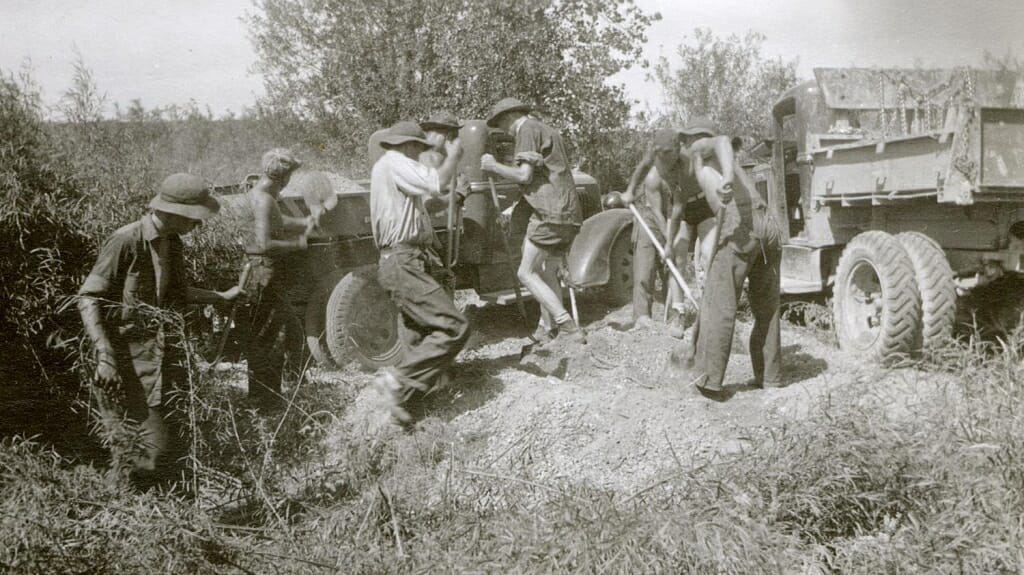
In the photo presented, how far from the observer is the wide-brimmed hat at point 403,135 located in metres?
4.88

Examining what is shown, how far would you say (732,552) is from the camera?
2.85m

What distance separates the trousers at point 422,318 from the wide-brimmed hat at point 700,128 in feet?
6.55

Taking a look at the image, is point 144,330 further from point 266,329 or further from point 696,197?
point 696,197

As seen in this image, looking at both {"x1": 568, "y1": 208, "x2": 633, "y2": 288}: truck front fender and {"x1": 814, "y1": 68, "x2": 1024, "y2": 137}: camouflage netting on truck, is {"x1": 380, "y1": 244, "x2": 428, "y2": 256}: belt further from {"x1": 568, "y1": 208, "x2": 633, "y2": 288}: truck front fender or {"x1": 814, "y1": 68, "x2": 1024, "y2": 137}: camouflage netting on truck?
{"x1": 814, "y1": 68, "x2": 1024, "y2": 137}: camouflage netting on truck

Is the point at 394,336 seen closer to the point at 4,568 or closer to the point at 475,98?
the point at 4,568

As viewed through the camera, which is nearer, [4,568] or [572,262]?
[4,568]

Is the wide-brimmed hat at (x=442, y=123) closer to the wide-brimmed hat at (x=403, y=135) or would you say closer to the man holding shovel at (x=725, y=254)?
the wide-brimmed hat at (x=403, y=135)

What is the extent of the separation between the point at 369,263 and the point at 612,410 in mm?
2750

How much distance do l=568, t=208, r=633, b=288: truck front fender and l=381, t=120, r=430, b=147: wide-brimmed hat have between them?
3231 millimetres

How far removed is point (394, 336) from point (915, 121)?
516 centimetres

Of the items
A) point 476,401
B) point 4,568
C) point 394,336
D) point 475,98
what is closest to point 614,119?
point 475,98

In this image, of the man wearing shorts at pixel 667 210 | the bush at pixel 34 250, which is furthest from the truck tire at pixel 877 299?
the bush at pixel 34 250

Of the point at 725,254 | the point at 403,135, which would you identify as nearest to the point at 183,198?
the point at 403,135

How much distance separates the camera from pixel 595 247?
8.16m
